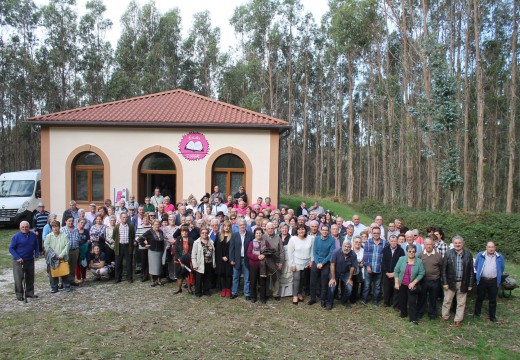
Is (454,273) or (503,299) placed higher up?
(454,273)

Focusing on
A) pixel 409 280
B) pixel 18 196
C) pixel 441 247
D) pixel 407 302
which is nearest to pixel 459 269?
pixel 441 247

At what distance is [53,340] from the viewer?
5547 mm

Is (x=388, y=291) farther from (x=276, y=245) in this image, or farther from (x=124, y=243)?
(x=124, y=243)

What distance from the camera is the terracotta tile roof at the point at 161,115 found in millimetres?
14242

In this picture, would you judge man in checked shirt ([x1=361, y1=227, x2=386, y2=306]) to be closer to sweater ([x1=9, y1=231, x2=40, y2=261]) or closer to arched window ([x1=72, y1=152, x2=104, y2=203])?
sweater ([x1=9, y1=231, x2=40, y2=261])

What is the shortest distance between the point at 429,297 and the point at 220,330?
3.74m

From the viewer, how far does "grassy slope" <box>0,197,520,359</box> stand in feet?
17.7

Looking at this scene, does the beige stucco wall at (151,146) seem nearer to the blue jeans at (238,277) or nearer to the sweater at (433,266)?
the blue jeans at (238,277)

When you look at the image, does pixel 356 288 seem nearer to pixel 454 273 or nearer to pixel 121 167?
pixel 454 273

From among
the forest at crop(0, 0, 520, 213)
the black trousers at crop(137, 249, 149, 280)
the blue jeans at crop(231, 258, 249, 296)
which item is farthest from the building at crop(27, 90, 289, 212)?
the forest at crop(0, 0, 520, 213)

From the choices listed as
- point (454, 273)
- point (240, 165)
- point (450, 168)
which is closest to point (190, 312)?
point (454, 273)

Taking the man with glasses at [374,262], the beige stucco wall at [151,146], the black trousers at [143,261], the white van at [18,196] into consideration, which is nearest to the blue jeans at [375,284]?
the man with glasses at [374,262]

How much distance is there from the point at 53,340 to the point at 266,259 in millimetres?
3682

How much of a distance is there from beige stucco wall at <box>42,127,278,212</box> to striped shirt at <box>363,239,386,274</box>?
7158 millimetres
